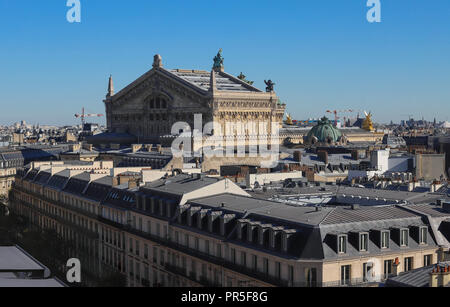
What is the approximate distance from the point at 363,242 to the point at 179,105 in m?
94.1

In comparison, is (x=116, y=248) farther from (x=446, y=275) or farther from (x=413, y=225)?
(x=446, y=275)

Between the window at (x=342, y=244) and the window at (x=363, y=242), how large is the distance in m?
0.81

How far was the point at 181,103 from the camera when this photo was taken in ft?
420

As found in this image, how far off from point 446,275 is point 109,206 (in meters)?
40.2

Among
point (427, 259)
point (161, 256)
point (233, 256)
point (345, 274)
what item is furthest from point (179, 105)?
point (345, 274)

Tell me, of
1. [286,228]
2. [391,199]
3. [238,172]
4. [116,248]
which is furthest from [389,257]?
[238,172]

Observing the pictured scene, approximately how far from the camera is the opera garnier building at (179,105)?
411 feet

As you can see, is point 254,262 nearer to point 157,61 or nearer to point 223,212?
point 223,212

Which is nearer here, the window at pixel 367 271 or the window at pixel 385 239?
the window at pixel 367 271

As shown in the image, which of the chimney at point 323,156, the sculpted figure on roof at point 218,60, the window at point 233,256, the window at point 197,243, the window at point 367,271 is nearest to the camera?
the window at point 367,271

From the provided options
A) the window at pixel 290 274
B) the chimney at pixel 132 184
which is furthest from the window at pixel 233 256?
the chimney at pixel 132 184

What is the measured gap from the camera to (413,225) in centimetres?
3916

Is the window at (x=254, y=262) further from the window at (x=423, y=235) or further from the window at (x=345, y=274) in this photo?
the window at (x=423, y=235)

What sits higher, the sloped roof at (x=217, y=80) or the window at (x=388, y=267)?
the sloped roof at (x=217, y=80)
